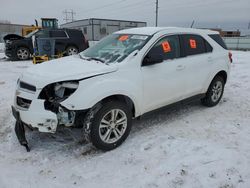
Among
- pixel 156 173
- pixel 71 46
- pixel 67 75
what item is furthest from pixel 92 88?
pixel 71 46

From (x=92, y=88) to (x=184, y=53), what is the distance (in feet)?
6.62

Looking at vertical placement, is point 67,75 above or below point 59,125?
above

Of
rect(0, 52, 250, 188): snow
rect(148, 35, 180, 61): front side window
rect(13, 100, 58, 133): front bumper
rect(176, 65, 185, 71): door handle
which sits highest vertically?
rect(148, 35, 180, 61): front side window

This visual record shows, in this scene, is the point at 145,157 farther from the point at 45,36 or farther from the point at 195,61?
the point at 45,36

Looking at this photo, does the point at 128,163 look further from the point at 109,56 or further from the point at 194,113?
the point at 194,113

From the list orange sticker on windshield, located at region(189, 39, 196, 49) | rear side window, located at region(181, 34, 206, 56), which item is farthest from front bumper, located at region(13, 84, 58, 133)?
orange sticker on windshield, located at region(189, 39, 196, 49)

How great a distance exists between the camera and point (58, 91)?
9.55 ft

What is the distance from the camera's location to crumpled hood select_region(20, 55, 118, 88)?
2.80 m

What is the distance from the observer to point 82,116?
288cm

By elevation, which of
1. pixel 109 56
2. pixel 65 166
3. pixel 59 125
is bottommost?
pixel 65 166

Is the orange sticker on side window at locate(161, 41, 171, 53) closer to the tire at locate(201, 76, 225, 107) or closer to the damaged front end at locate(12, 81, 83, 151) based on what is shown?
the tire at locate(201, 76, 225, 107)

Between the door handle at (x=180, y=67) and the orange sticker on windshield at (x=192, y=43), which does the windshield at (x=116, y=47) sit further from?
the orange sticker on windshield at (x=192, y=43)

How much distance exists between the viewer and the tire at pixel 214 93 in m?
4.72

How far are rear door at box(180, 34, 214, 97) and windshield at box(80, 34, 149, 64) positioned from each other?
95cm
